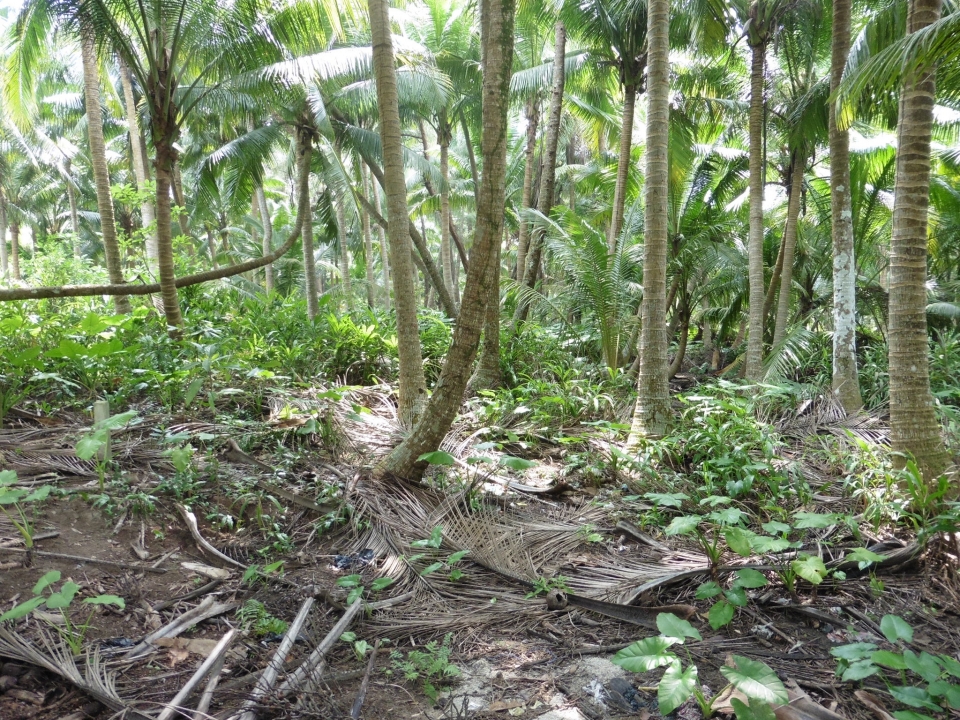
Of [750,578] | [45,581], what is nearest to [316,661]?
[45,581]

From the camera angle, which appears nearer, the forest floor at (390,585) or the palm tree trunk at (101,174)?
the forest floor at (390,585)

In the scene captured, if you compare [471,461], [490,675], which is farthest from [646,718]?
[471,461]

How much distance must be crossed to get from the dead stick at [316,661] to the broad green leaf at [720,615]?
5.38 feet

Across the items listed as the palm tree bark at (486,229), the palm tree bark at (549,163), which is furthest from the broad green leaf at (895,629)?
the palm tree bark at (549,163)

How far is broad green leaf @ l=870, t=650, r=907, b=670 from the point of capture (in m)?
2.16

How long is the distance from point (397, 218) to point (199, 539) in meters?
2.96

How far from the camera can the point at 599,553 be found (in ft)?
12.0

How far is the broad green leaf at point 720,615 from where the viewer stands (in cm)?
264

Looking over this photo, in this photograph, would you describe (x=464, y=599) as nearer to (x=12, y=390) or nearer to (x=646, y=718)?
(x=646, y=718)

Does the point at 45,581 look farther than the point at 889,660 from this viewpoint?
Yes

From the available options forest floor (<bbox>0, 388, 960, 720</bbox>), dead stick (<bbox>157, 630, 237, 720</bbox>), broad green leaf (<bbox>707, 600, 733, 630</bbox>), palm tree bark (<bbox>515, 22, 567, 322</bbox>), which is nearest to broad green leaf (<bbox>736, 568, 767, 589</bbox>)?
broad green leaf (<bbox>707, 600, 733, 630</bbox>)

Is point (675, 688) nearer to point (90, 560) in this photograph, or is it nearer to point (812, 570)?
point (812, 570)

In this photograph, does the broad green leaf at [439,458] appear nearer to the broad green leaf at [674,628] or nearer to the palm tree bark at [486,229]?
the palm tree bark at [486,229]

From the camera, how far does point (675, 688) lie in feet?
6.88
